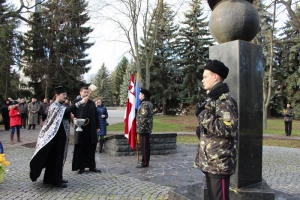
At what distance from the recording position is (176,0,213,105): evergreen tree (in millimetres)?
32000

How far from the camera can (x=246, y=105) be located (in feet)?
12.4

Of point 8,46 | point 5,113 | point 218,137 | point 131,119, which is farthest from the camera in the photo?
point 8,46

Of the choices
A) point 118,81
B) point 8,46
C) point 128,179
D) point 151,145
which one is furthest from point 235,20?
point 118,81

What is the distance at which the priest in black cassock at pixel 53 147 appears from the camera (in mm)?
4699

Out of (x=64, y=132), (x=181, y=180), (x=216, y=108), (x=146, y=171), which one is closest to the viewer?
(x=216, y=108)

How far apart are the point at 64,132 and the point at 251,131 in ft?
11.1

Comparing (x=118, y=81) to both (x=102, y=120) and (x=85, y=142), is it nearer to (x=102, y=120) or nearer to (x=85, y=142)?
(x=102, y=120)

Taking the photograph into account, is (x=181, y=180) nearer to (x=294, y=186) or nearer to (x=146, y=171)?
(x=146, y=171)

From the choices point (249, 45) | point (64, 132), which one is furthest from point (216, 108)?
point (64, 132)

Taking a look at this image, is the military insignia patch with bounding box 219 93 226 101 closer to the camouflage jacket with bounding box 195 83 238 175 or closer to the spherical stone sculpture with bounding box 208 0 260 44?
the camouflage jacket with bounding box 195 83 238 175

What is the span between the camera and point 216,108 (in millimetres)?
2627

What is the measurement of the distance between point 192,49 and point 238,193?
99.8 feet

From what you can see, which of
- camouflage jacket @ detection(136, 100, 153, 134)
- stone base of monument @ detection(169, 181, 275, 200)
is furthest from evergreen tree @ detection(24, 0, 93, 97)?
stone base of monument @ detection(169, 181, 275, 200)

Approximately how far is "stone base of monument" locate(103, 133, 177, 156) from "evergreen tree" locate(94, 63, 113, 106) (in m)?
53.6
